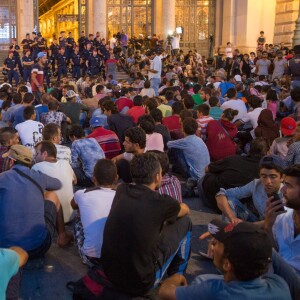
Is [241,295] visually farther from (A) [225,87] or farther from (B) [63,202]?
(A) [225,87]

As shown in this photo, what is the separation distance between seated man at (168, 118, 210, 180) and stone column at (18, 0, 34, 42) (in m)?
19.4

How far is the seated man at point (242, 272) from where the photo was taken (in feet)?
9.98

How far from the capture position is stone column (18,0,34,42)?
85.4ft

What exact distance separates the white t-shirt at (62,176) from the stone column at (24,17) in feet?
68.7

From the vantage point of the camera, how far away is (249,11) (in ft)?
94.4

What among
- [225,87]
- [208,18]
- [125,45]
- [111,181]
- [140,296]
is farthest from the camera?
[208,18]

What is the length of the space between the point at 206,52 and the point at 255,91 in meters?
18.5

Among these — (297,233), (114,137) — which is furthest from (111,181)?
(114,137)

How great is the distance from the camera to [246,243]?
3062 mm

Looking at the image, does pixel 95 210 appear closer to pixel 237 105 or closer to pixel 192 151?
pixel 192 151

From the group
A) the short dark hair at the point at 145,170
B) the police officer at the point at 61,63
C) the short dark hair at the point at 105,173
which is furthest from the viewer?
the police officer at the point at 61,63

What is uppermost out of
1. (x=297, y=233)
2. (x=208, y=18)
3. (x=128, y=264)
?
(x=208, y=18)

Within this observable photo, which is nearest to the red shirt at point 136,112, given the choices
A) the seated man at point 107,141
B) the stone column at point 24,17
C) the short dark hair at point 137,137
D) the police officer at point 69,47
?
the seated man at point 107,141

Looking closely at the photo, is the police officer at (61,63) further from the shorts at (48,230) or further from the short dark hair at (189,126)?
the shorts at (48,230)
